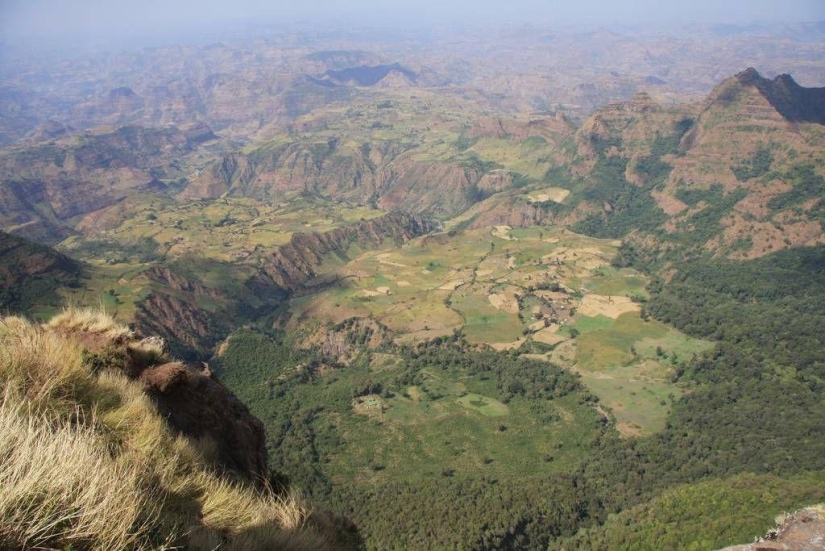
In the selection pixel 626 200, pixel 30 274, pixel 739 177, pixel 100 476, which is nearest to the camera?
pixel 100 476

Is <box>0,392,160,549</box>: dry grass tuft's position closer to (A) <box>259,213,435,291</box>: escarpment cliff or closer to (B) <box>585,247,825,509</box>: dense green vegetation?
(B) <box>585,247,825,509</box>: dense green vegetation

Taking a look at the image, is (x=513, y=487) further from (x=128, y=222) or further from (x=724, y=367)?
(x=128, y=222)

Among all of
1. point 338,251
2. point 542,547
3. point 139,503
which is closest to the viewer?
point 139,503

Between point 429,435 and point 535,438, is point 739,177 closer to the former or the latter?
point 535,438

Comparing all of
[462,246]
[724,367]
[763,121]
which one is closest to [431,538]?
[724,367]

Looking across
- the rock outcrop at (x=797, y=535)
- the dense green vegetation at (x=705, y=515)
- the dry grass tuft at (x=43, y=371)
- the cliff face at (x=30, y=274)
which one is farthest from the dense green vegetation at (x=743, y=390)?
the cliff face at (x=30, y=274)

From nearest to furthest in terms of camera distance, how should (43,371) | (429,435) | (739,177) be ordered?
(43,371) → (429,435) → (739,177)

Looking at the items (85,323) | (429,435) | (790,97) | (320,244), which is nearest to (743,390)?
(429,435)

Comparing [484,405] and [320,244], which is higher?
[484,405]
